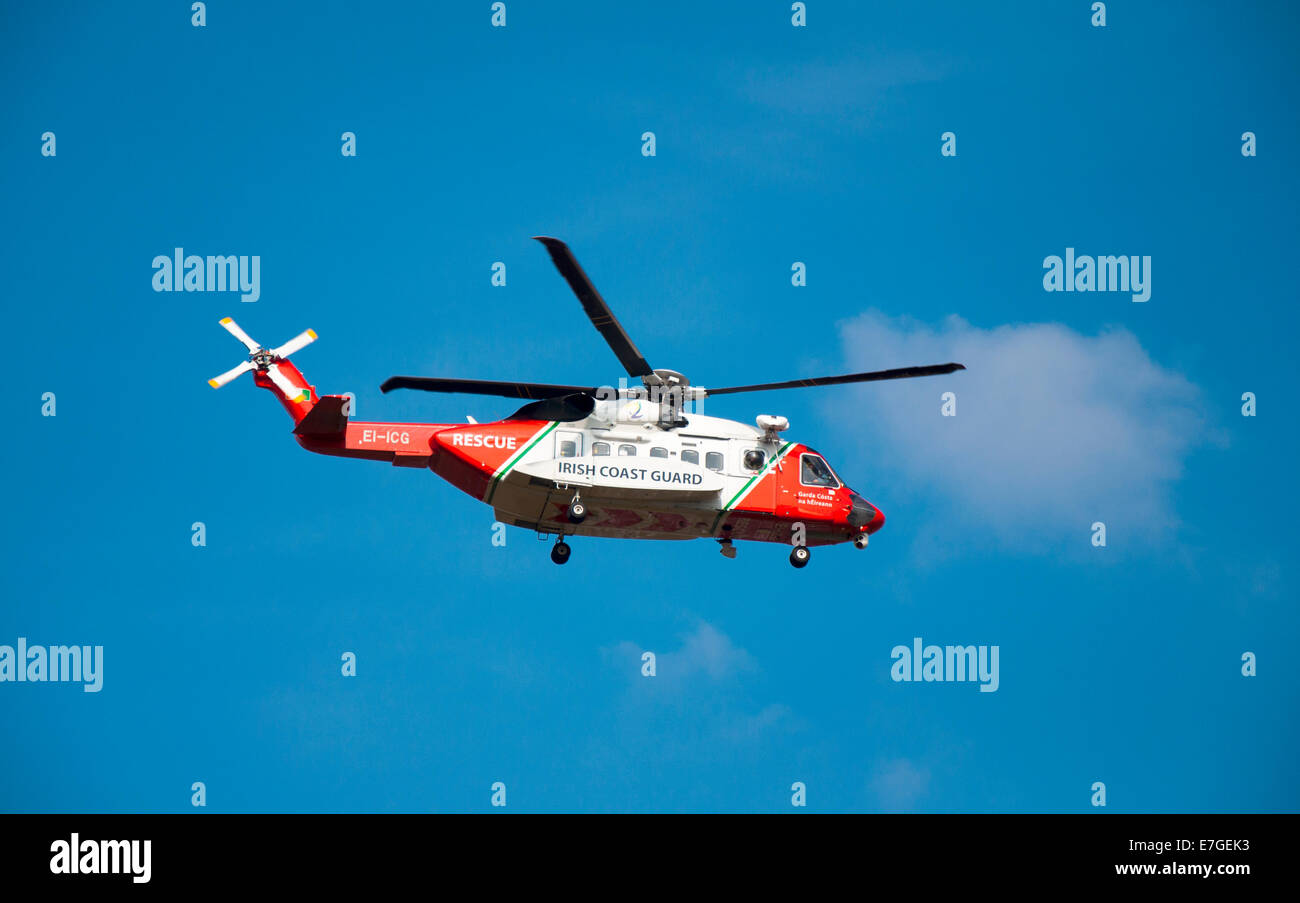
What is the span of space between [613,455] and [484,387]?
3496 mm

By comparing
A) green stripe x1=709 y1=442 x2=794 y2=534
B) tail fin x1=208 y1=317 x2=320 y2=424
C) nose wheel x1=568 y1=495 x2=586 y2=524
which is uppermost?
tail fin x1=208 y1=317 x2=320 y2=424

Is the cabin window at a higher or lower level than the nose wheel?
higher

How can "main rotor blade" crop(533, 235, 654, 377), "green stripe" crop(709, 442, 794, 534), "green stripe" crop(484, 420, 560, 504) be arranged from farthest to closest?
1. "green stripe" crop(709, 442, 794, 534)
2. "green stripe" crop(484, 420, 560, 504)
3. "main rotor blade" crop(533, 235, 654, 377)

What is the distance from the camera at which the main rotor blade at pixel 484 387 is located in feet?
118

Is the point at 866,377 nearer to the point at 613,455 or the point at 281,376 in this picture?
the point at 613,455

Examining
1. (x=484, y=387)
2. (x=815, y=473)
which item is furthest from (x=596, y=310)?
(x=815, y=473)

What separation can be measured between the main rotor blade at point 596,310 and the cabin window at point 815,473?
508cm

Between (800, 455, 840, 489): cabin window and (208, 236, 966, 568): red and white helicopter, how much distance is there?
0.04 metres

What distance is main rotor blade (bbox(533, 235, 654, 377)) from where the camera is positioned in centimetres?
3350

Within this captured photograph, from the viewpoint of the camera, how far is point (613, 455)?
3759cm

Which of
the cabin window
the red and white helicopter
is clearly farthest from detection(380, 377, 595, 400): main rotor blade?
the cabin window

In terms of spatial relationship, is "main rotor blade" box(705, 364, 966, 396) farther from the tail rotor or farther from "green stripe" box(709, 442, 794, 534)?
the tail rotor

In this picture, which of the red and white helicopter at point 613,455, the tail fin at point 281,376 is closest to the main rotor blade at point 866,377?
the red and white helicopter at point 613,455
